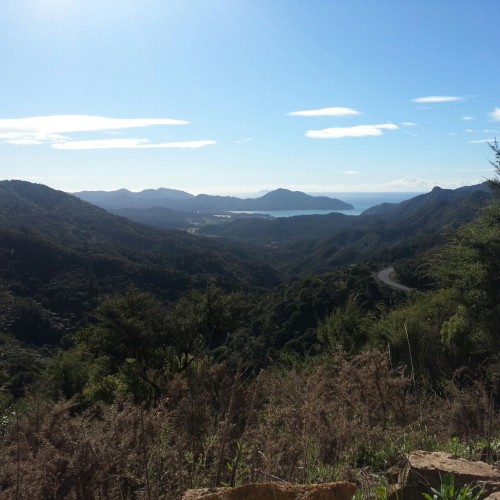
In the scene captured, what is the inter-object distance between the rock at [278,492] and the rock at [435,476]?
42 centimetres

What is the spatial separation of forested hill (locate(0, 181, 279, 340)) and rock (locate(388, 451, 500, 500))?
3407cm

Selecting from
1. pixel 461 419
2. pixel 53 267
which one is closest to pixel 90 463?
pixel 461 419

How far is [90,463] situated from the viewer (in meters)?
2.70

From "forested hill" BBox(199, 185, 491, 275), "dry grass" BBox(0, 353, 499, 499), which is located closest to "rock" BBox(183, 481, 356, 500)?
"dry grass" BBox(0, 353, 499, 499)

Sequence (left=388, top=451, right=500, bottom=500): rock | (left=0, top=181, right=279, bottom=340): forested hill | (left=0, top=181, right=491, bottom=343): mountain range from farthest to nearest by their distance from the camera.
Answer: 1. (left=0, top=181, right=491, bottom=343): mountain range
2. (left=0, top=181, right=279, bottom=340): forested hill
3. (left=388, top=451, right=500, bottom=500): rock

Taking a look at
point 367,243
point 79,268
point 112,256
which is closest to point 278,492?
point 79,268

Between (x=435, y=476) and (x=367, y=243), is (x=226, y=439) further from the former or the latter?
(x=367, y=243)

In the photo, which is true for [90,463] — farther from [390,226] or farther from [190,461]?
[390,226]

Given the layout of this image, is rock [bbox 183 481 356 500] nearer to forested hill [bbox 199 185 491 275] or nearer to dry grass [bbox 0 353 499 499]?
dry grass [bbox 0 353 499 499]

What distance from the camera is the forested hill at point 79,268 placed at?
47844 mm

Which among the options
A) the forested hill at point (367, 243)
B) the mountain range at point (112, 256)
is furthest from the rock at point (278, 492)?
the forested hill at point (367, 243)

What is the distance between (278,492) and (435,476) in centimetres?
93

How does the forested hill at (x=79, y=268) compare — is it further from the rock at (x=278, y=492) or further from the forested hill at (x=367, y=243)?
the rock at (x=278, y=492)

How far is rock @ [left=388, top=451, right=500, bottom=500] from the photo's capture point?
241 centimetres
